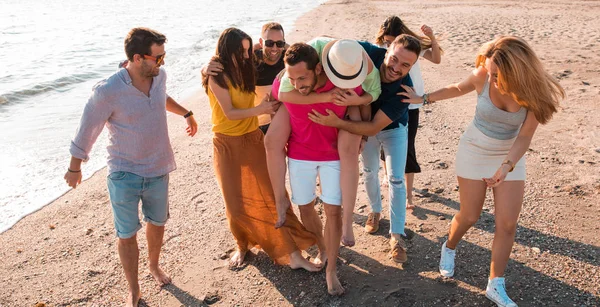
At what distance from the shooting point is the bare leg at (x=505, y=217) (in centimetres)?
369

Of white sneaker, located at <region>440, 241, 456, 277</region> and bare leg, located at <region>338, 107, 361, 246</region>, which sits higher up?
bare leg, located at <region>338, 107, 361, 246</region>

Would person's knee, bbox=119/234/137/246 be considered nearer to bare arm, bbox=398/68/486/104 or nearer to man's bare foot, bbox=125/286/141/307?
man's bare foot, bbox=125/286/141/307

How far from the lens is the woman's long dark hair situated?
4.07 meters

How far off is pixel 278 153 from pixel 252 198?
2.15 feet

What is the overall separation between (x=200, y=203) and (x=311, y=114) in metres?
2.57

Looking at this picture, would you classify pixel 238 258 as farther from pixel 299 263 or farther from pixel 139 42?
pixel 139 42

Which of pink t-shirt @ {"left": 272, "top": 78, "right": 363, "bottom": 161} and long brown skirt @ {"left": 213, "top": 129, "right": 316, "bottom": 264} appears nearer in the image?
pink t-shirt @ {"left": 272, "top": 78, "right": 363, "bottom": 161}

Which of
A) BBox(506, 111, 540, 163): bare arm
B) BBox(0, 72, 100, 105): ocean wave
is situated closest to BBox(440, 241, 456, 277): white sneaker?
BBox(506, 111, 540, 163): bare arm

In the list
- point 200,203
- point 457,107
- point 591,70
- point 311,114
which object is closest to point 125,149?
point 311,114

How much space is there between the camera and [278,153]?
400 centimetres

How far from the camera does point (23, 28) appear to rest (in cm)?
2038

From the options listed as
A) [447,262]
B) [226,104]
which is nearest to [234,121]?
[226,104]

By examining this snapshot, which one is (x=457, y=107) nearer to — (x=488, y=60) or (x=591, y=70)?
(x=591, y=70)

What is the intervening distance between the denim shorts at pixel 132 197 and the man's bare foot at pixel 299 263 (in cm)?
112
